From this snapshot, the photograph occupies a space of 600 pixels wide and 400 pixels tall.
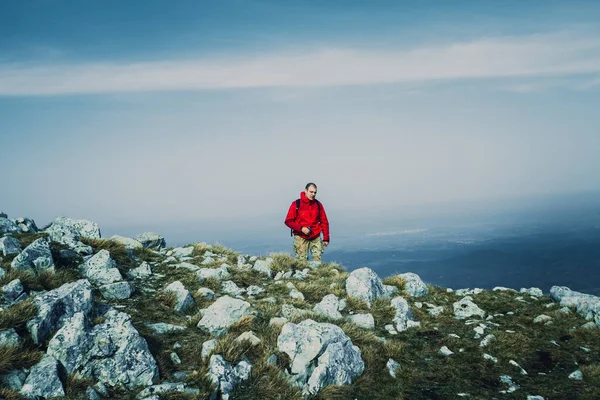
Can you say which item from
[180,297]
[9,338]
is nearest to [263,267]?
[180,297]

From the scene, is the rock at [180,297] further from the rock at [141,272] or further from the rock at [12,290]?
the rock at [12,290]

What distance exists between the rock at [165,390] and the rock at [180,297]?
121 inches

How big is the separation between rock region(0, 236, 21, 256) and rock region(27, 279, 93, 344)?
3859 millimetres

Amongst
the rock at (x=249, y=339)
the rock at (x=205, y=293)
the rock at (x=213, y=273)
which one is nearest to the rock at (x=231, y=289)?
the rock at (x=213, y=273)

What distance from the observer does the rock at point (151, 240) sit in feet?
51.6

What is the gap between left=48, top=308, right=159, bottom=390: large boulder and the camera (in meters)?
6.26

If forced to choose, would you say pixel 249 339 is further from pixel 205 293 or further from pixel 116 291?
pixel 116 291

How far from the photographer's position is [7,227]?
12648 mm

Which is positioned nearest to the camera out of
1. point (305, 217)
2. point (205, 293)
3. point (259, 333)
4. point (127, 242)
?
point (259, 333)

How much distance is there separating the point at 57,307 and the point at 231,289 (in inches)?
177

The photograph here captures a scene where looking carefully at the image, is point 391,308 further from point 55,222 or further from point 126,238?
point 55,222

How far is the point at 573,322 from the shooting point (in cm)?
1024

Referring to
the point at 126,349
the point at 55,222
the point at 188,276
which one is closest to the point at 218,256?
the point at 188,276

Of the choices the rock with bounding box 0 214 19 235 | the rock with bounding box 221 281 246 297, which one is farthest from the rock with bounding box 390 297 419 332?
the rock with bounding box 0 214 19 235
